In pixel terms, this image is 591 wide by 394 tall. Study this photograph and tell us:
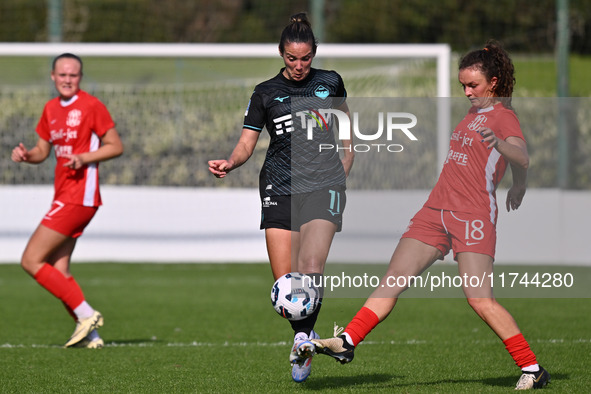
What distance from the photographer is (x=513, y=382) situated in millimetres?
5754

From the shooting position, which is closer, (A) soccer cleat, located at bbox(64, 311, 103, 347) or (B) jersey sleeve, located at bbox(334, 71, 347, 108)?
(B) jersey sleeve, located at bbox(334, 71, 347, 108)

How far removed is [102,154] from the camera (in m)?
7.38

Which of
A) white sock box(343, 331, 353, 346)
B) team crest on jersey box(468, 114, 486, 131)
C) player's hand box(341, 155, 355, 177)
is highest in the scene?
team crest on jersey box(468, 114, 486, 131)

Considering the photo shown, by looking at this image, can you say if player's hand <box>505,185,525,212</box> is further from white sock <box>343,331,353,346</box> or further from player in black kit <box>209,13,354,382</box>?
white sock <box>343,331,353,346</box>

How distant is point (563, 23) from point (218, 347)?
8.80 meters

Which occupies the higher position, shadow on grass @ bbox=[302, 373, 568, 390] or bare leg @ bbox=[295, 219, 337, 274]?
bare leg @ bbox=[295, 219, 337, 274]

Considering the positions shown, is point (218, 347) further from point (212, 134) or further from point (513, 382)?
point (212, 134)

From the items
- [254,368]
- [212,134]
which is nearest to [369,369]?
[254,368]

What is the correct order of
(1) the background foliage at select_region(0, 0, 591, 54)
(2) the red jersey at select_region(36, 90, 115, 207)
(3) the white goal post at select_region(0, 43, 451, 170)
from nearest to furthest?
(2) the red jersey at select_region(36, 90, 115, 207), (3) the white goal post at select_region(0, 43, 451, 170), (1) the background foliage at select_region(0, 0, 591, 54)

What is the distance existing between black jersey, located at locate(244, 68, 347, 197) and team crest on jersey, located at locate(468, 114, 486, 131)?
90 centimetres

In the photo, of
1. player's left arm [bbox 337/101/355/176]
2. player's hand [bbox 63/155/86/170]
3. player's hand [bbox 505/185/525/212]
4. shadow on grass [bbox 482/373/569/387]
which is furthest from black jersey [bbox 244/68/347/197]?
player's hand [bbox 63/155/86/170]

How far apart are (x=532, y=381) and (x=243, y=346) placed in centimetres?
270

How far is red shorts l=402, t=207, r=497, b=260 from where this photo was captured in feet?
17.4

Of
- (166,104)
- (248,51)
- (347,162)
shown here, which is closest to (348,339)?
(347,162)
